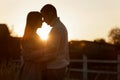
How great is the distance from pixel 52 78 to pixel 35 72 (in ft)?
0.80

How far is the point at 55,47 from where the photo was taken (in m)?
6.91

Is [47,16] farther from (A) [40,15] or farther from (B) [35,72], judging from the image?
(B) [35,72]

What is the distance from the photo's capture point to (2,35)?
33094 millimetres

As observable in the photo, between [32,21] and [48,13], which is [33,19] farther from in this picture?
[48,13]

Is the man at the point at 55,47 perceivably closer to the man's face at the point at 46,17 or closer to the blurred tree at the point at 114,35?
the man's face at the point at 46,17

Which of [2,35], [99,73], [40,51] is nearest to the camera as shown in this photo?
[40,51]

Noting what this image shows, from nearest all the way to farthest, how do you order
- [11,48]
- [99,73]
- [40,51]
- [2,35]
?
[40,51] < [99,73] < [11,48] < [2,35]

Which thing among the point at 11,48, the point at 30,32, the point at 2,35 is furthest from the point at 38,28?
the point at 2,35

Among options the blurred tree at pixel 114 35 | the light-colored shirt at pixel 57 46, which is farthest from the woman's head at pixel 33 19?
the blurred tree at pixel 114 35

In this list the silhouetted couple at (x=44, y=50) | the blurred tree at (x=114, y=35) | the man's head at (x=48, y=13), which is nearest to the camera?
the silhouetted couple at (x=44, y=50)

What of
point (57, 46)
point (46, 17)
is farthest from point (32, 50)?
point (46, 17)

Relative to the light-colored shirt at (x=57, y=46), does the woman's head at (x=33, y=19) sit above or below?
above

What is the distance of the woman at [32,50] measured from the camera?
22.7 ft

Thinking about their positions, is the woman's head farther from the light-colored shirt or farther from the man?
the light-colored shirt
